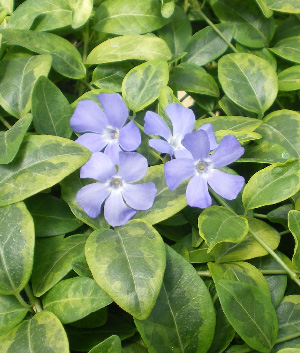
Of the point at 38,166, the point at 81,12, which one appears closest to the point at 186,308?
the point at 38,166

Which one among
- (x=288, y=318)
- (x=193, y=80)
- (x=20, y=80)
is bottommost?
(x=288, y=318)

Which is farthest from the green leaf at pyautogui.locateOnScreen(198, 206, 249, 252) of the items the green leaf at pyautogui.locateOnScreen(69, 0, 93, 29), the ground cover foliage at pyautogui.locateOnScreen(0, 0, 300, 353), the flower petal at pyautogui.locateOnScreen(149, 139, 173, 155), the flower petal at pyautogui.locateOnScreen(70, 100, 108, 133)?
the green leaf at pyautogui.locateOnScreen(69, 0, 93, 29)

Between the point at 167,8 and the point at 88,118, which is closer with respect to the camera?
the point at 88,118

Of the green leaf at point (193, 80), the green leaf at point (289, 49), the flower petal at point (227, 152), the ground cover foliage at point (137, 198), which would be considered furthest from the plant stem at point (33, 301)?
the green leaf at point (289, 49)

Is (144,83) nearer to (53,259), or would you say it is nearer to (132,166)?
(132,166)

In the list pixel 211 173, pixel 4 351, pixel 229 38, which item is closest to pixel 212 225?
pixel 211 173

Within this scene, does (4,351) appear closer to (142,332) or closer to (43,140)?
(142,332)

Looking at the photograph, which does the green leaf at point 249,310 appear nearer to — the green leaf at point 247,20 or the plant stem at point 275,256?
the plant stem at point 275,256
